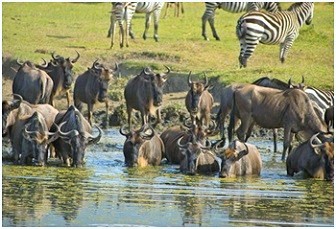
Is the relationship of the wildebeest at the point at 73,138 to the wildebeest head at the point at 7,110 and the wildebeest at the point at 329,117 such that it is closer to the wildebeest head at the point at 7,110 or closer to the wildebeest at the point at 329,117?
the wildebeest head at the point at 7,110

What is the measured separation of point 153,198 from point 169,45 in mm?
12032

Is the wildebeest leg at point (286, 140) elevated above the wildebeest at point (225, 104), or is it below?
below

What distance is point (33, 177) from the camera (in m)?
15.4

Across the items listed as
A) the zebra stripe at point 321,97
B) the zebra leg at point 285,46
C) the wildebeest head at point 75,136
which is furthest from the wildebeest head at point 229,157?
the zebra leg at point 285,46

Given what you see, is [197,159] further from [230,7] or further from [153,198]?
[230,7]

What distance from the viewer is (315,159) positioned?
1617 cm

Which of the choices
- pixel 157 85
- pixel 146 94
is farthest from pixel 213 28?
pixel 157 85

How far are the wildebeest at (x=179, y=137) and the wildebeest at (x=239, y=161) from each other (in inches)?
17.9

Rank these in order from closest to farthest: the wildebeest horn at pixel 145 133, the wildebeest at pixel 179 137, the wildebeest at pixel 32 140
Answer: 1. the wildebeest at pixel 32 140
2. the wildebeest at pixel 179 137
3. the wildebeest horn at pixel 145 133

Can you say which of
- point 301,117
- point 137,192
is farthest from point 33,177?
point 301,117

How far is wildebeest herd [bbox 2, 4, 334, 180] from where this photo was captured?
53.4ft

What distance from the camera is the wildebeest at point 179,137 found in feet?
55.1

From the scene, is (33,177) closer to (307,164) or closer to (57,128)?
(57,128)

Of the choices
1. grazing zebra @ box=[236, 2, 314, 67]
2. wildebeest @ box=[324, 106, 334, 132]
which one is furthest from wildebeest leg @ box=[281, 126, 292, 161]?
grazing zebra @ box=[236, 2, 314, 67]
